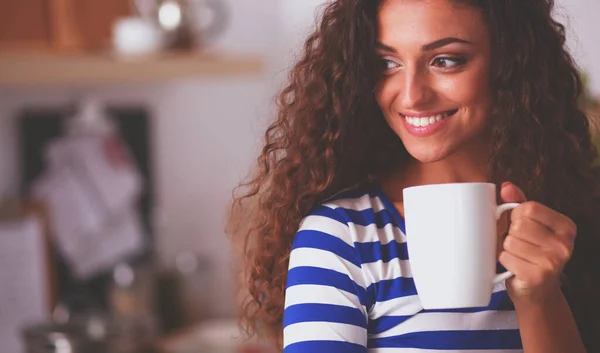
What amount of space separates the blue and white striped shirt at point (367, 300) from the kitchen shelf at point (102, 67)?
52.5 inches

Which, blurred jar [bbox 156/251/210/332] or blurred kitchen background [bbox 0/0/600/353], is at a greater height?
blurred kitchen background [bbox 0/0/600/353]

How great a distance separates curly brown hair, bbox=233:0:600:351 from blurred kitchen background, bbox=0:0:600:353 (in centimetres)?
108

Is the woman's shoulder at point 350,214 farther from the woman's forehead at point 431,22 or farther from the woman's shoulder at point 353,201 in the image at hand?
the woman's forehead at point 431,22

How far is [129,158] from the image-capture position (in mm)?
2430

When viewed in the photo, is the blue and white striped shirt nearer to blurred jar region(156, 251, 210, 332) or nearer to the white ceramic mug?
the white ceramic mug

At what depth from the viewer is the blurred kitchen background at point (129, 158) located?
6.37 ft

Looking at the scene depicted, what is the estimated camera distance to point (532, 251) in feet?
2.13

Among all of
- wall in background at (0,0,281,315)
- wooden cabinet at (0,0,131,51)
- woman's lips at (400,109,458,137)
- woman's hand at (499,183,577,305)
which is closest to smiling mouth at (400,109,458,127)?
woman's lips at (400,109,458,137)

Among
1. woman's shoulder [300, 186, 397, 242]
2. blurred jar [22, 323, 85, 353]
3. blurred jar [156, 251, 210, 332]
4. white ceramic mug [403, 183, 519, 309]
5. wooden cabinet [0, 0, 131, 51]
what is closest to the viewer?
white ceramic mug [403, 183, 519, 309]

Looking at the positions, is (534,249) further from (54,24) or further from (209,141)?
(209,141)

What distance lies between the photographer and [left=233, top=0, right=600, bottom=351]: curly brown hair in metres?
0.74

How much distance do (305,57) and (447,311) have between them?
249 millimetres

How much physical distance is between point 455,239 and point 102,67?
1.52m

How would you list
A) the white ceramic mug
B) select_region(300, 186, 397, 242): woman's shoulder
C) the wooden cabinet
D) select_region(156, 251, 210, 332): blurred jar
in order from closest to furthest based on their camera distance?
the white ceramic mug → select_region(300, 186, 397, 242): woman's shoulder → the wooden cabinet → select_region(156, 251, 210, 332): blurred jar
